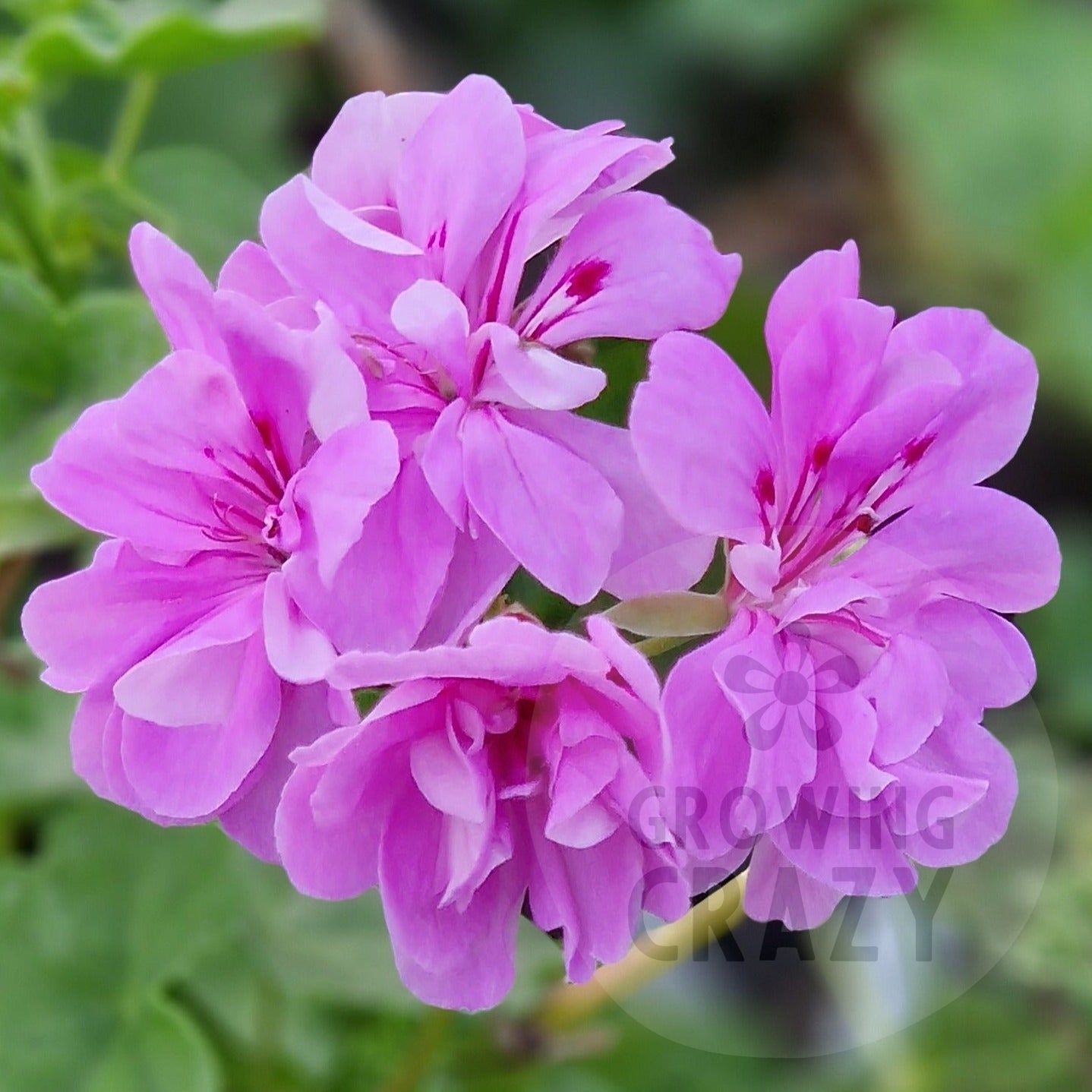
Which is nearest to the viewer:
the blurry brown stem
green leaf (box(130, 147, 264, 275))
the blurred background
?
the blurry brown stem

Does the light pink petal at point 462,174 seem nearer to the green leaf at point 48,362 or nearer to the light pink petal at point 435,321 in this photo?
the light pink petal at point 435,321

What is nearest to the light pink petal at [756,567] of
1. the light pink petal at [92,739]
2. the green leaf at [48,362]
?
the light pink petal at [92,739]

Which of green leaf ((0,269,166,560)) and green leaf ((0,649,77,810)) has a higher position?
green leaf ((0,269,166,560))

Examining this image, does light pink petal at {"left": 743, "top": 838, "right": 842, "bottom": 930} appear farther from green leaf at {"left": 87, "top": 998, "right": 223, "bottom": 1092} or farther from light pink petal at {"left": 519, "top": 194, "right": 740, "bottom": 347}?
green leaf at {"left": 87, "top": 998, "right": 223, "bottom": 1092}

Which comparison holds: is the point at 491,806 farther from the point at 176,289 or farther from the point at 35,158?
the point at 35,158

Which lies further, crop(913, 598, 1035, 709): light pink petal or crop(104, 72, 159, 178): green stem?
crop(104, 72, 159, 178): green stem

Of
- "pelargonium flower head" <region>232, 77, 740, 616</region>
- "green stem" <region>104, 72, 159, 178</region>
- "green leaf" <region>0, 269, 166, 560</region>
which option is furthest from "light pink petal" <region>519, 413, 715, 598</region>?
"green stem" <region>104, 72, 159, 178</region>
